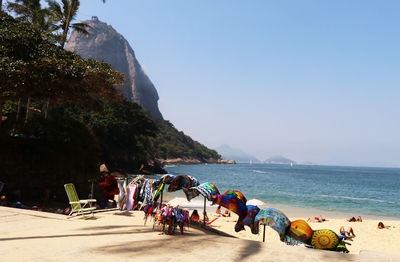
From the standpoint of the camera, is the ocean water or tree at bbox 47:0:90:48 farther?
the ocean water

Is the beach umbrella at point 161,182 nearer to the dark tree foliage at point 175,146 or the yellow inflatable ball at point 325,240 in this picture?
the yellow inflatable ball at point 325,240

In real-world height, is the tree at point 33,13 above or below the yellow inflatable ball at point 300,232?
above

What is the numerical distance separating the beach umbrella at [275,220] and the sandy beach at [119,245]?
42 centimetres

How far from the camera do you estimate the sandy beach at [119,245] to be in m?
4.89

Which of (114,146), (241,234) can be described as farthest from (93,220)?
(114,146)

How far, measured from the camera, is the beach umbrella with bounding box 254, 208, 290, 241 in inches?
257

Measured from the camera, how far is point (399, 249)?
12.8 meters

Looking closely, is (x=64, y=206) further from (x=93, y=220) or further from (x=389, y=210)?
(x=389, y=210)

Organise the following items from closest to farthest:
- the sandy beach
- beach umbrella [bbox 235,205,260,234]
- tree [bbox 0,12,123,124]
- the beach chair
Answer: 1. the sandy beach
2. beach umbrella [bbox 235,205,260,234]
3. the beach chair
4. tree [bbox 0,12,123,124]

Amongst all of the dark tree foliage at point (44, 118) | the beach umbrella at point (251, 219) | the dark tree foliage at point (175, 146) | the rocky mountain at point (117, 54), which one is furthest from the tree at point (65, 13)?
the rocky mountain at point (117, 54)

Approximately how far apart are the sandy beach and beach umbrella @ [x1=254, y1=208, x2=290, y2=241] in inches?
16.4

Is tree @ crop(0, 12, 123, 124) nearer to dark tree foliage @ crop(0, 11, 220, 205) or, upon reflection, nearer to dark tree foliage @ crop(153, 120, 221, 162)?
dark tree foliage @ crop(0, 11, 220, 205)

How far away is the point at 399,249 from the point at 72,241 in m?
13.9

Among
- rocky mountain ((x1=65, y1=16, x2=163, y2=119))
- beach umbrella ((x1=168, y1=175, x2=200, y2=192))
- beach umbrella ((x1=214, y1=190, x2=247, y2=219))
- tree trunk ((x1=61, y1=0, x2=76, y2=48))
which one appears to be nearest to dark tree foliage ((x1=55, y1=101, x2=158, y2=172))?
tree trunk ((x1=61, y1=0, x2=76, y2=48))
